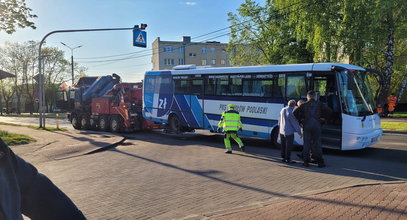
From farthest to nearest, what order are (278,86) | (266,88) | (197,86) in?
(197,86)
(266,88)
(278,86)

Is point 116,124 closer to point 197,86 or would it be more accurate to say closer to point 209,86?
point 197,86

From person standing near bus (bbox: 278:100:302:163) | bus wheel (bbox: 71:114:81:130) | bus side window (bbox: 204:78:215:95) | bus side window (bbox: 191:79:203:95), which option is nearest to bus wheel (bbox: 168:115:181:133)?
bus side window (bbox: 191:79:203:95)

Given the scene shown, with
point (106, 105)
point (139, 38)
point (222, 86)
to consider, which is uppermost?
point (139, 38)

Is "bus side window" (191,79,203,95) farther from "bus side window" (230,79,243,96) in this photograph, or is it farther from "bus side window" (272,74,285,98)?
"bus side window" (272,74,285,98)

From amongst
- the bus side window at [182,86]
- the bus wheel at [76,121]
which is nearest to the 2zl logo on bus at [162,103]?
the bus side window at [182,86]

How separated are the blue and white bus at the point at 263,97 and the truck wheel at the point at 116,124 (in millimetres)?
2015

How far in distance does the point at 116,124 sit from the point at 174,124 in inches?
182

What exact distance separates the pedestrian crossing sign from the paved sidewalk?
48.8ft

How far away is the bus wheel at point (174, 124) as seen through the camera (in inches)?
610

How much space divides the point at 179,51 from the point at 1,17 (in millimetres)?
56754

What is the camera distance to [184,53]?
240 feet

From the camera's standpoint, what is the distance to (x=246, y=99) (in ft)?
41.3

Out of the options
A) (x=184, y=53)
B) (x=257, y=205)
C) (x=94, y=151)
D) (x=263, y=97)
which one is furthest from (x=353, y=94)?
(x=184, y=53)

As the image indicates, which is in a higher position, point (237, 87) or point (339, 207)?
point (237, 87)
